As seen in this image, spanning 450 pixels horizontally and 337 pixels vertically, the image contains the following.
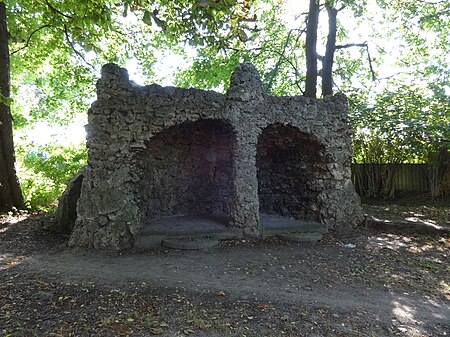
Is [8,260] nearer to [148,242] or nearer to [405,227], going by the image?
[148,242]

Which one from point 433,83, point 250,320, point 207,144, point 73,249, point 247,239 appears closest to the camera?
point 250,320

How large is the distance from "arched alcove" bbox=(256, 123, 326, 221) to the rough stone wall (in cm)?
3

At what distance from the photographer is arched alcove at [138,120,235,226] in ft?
24.0

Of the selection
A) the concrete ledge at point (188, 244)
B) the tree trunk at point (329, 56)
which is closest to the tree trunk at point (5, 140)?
the concrete ledge at point (188, 244)

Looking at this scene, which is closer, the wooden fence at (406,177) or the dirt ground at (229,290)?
the dirt ground at (229,290)

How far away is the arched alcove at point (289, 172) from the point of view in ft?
25.3

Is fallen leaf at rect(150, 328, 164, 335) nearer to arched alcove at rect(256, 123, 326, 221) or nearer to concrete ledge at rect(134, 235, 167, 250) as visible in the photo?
concrete ledge at rect(134, 235, 167, 250)


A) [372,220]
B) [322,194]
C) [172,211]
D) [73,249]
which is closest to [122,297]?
[73,249]

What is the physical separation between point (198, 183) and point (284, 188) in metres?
2.25

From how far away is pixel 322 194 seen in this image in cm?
762

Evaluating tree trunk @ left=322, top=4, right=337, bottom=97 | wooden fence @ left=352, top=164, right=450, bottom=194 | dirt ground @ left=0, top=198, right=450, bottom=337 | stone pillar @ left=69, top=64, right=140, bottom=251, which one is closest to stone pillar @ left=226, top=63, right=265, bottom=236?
dirt ground @ left=0, top=198, right=450, bottom=337

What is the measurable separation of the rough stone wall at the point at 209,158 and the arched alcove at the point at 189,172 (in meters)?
0.02

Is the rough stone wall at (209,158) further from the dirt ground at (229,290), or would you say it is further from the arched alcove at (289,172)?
the dirt ground at (229,290)

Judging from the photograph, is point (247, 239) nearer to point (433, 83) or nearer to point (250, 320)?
point (250, 320)
